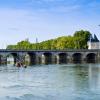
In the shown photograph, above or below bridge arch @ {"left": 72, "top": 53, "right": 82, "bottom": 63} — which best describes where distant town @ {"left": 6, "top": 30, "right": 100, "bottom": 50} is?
above

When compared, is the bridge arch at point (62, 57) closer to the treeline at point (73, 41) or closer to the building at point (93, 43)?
the treeline at point (73, 41)

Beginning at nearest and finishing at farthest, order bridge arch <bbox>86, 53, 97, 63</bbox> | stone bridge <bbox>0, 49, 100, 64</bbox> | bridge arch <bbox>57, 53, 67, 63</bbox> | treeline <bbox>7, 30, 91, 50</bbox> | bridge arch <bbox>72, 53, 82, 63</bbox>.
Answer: stone bridge <bbox>0, 49, 100, 64</bbox> < bridge arch <bbox>72, 53, 82, 63</bbox> < bridge arch <bbox>86, 53, 97, 63</bbox> < bridge arch <bbox>57, 53, 67, 63</bbox> < treeline <bbox>7, 30, 91, 50</bbox>

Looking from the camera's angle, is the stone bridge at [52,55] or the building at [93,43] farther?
the building at [93,43]

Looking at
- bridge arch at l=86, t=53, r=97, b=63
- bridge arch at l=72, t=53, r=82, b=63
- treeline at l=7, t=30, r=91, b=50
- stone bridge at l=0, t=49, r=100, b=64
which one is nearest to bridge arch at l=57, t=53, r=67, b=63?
stone bridge at l=0, t=49, r=100, b=64

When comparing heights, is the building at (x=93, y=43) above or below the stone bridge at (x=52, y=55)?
above

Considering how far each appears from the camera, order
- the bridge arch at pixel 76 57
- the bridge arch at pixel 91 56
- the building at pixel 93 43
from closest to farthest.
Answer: the bridge arch at pixel 76 57
the bridge arch at pixel 91 56
the building at pixel 93 43

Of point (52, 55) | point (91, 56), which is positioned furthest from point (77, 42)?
point (52, 55)

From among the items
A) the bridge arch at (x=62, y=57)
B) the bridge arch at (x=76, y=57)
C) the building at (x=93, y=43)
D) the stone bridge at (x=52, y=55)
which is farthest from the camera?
the building at (x=93, y=43)

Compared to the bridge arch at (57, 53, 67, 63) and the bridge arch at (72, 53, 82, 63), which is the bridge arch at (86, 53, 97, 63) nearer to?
the bridge arch at (72, 53, 82, 63)

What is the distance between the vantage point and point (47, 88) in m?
46.6

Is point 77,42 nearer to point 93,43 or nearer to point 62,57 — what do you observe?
point 62,57

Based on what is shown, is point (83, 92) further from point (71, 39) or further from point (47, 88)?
point (71, 39)

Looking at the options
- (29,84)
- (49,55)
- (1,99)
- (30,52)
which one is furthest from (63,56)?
(1,99)

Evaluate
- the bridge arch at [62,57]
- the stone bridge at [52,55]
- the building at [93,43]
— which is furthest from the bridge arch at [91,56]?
the building at [93,43]
